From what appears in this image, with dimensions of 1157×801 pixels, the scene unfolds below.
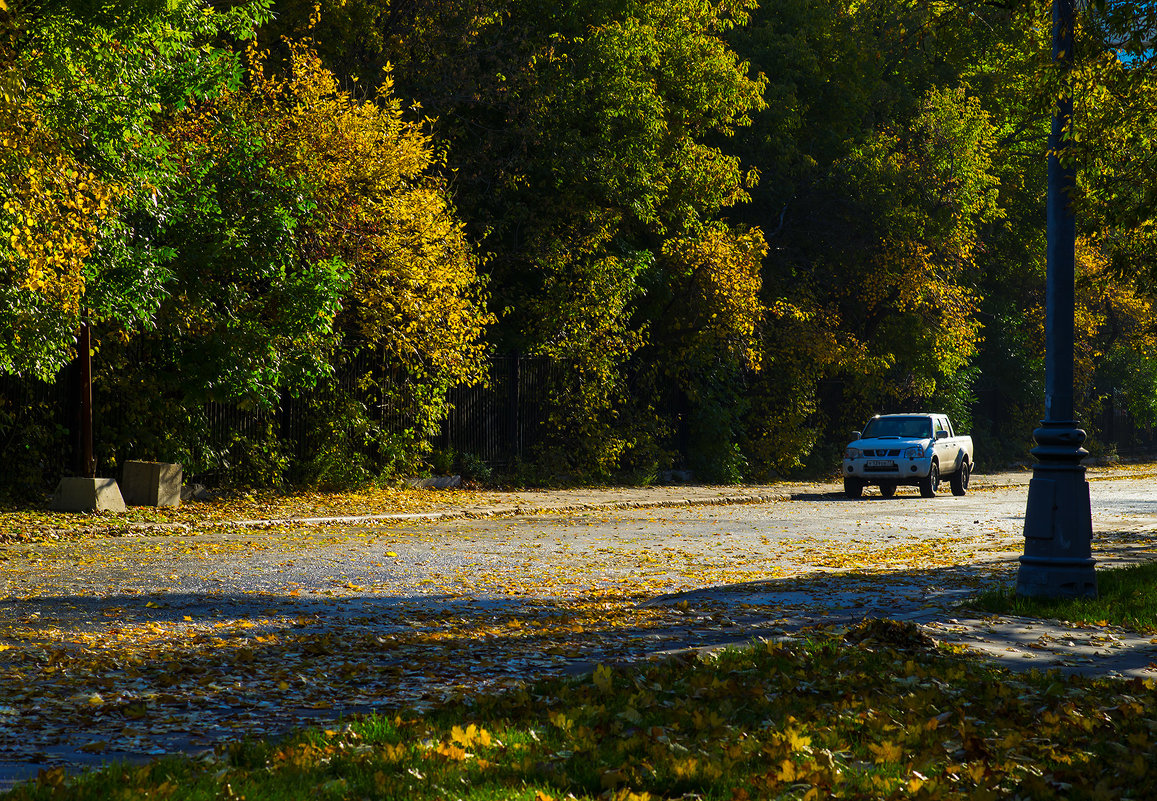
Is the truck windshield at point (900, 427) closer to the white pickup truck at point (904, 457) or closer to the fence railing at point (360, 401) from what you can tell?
the white pickup truck at point (904, 457)

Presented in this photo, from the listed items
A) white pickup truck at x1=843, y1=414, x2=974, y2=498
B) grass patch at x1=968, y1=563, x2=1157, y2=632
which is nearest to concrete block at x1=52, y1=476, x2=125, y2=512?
grass patch at x1=968, y1=563, x2=1157, y2=632

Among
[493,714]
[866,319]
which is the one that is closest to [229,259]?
[493,714]

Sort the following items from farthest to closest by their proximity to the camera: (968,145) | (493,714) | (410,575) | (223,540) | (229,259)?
(968,145) → (229,259) → (223,540) → (410,575) → (493,714)

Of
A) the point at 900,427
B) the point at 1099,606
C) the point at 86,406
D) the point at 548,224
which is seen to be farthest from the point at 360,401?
the point at 1099,606

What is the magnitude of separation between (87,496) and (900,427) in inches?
711

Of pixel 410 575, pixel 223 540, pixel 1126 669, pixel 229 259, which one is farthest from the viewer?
pixel 229 259

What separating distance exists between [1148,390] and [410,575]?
142 ft

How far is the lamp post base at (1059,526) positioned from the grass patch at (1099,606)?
5.3 inches

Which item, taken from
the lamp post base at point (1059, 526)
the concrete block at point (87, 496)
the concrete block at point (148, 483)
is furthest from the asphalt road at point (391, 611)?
the concrete block at point (148, 483)

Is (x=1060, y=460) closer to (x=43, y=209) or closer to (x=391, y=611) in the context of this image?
(x=391, y=611)

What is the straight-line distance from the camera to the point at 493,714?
606 centimetres

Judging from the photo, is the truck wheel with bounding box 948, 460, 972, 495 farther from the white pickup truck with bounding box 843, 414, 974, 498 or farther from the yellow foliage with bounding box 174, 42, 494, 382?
the yellow foliage with bounding box 174, 42, 494, 382

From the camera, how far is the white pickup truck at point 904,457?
86.2 ft

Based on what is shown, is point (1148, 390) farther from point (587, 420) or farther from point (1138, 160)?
point (1138, 160)
